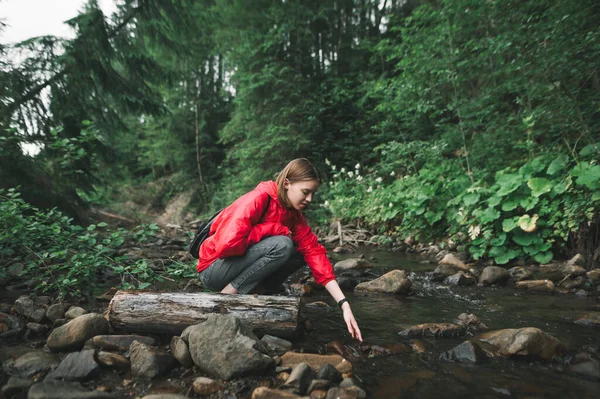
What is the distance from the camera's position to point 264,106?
41.5 ft

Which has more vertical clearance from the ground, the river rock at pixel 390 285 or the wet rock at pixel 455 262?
the river rock at pixel 390 285

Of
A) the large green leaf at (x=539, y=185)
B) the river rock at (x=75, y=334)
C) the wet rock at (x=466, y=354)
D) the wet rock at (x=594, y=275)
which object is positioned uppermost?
the large green leaf at (x=539, y=185)

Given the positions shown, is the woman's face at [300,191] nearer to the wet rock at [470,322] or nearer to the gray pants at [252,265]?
the gray pants at [252,265]

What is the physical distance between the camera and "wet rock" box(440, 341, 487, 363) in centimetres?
206

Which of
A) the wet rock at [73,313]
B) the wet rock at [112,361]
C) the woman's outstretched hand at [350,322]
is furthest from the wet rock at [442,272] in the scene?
the wet rock at [73,313]

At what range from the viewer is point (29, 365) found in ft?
6.33

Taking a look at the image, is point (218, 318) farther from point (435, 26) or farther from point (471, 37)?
point (435, 26)

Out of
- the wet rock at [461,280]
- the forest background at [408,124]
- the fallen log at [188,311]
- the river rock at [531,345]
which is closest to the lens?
the river rock at [531,345]

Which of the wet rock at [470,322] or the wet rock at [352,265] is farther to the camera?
the wet rock at [352,265]

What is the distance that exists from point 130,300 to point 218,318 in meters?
0.74

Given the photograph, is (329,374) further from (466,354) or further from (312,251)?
(312,251)

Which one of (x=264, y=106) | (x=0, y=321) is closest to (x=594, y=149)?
(x=0, y=321)

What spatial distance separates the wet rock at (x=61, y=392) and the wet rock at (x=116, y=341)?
460mm

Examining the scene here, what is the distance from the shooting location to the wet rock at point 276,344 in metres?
2.15
